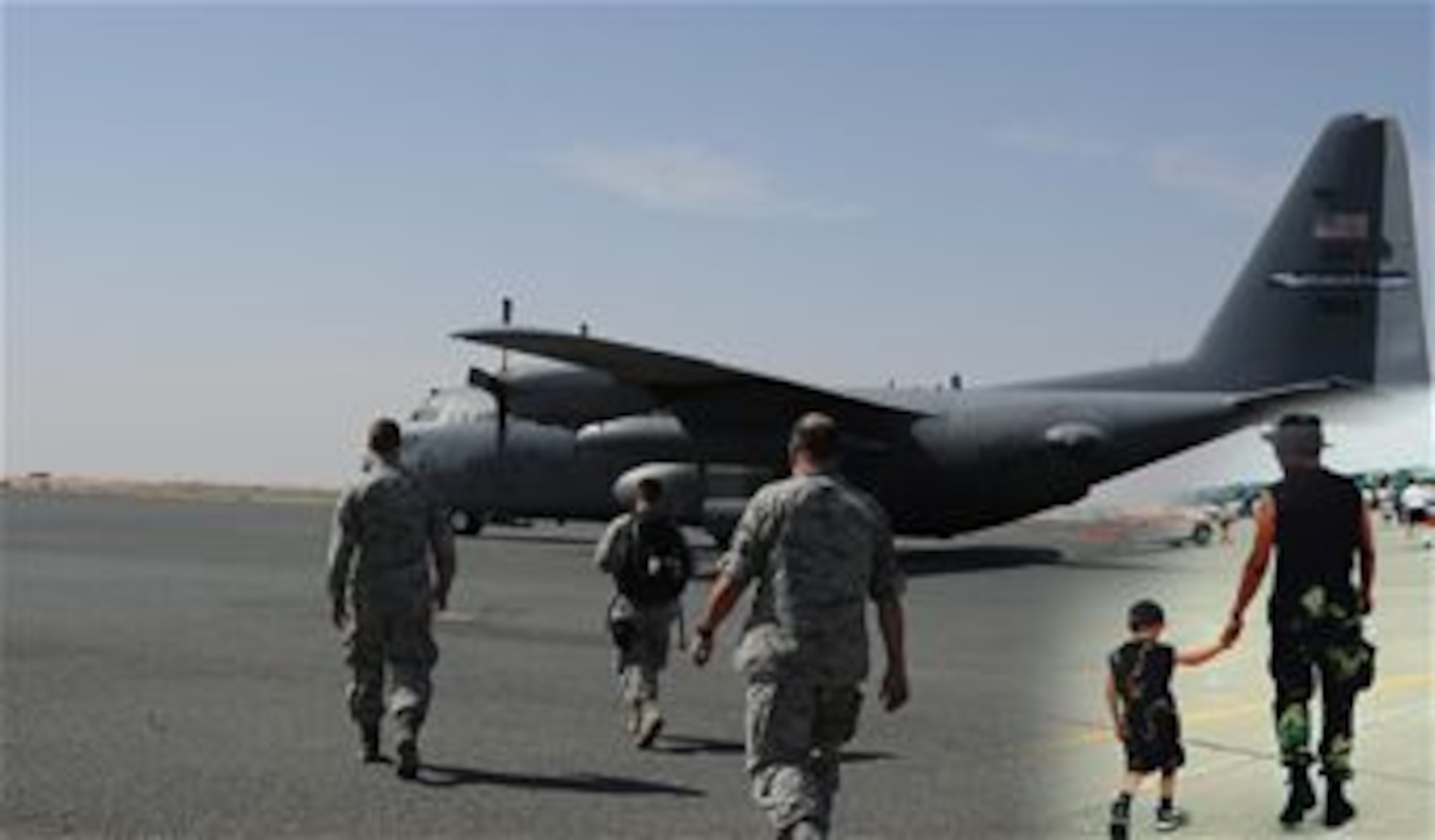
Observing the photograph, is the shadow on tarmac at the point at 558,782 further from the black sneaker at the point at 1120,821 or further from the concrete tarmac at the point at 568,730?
the black sneaker at the point at 1120,821

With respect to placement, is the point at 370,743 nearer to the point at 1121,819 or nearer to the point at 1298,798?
the point at 1121,819

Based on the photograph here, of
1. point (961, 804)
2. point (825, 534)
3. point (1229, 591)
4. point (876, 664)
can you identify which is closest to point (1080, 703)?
point (876, 664)

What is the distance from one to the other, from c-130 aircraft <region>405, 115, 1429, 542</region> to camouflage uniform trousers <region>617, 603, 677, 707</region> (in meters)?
14.0

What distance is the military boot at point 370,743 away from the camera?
359 inches

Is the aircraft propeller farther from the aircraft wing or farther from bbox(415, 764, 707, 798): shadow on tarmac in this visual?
bbox(415, 764, 707, 798): shadow on tarmac

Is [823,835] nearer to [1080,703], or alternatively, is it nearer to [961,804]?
[961,804]

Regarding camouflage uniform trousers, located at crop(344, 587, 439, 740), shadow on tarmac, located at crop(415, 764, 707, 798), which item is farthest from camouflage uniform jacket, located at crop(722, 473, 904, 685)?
camouflage uniform trousers, located at crop(344, 587, 439, 740)

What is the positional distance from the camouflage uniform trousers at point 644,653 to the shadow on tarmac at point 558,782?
3.90 feet

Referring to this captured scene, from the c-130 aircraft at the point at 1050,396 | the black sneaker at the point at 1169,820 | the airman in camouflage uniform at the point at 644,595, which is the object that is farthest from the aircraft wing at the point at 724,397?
the black sneaker at the point at 1169,820

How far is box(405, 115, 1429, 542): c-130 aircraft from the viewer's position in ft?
81.0

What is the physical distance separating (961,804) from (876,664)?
5755mm

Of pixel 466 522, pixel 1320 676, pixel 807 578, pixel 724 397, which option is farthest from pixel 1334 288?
pixel 807 578

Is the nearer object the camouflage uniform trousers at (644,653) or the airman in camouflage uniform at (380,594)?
the airman in camouflage uniform at (380,594)

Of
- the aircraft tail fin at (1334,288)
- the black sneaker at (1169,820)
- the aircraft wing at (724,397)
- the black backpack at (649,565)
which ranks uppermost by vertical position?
the aircraft tail fin at (1334,288)
